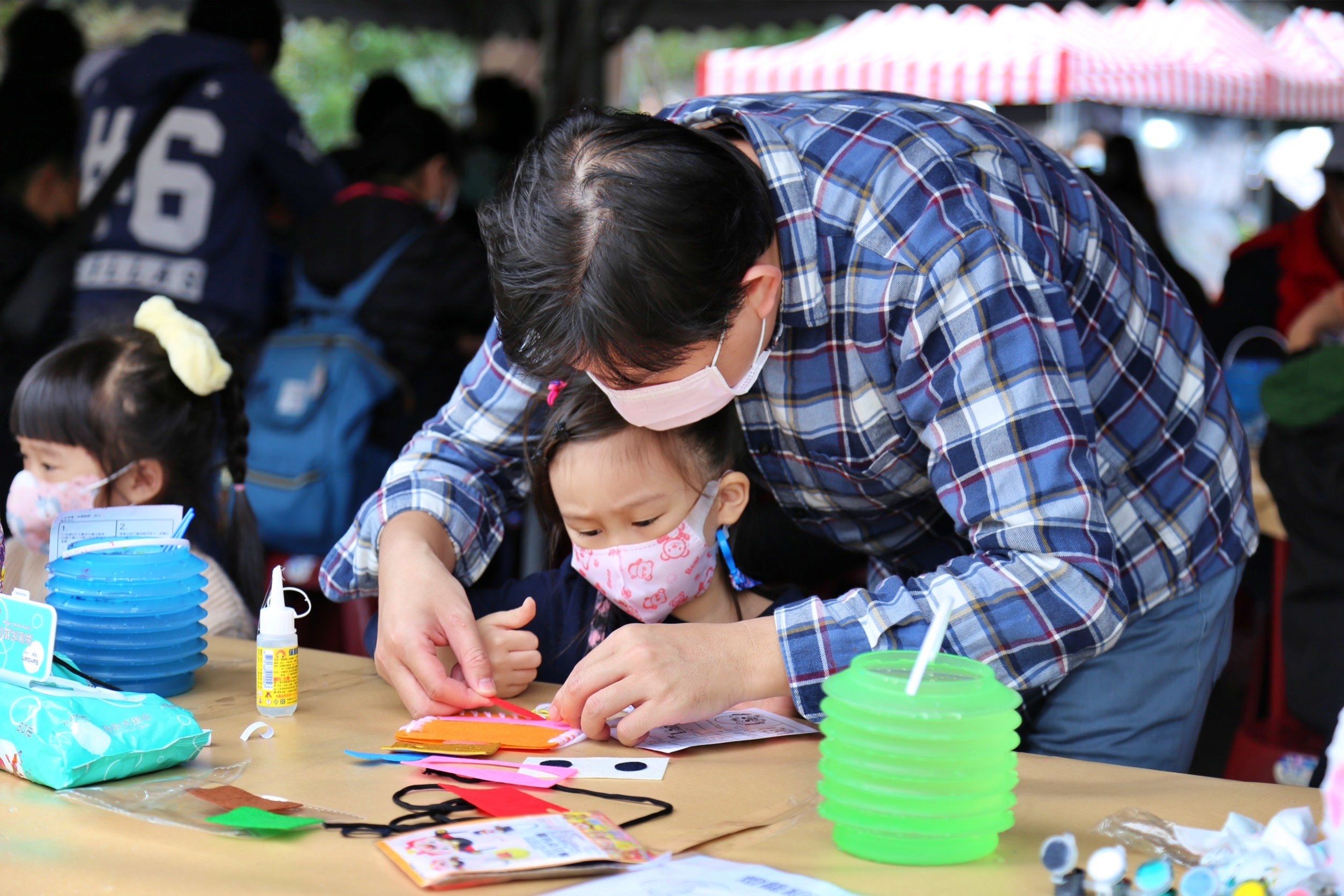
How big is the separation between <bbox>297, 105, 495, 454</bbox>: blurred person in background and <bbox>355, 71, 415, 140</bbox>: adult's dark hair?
427 mm

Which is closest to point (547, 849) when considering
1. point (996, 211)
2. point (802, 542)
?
point (996, 211)

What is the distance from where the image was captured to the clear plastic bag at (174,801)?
1.08 m

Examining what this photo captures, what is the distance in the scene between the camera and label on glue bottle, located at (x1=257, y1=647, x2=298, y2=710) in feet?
4.71

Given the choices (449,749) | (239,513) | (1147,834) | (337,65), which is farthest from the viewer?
(337,65)

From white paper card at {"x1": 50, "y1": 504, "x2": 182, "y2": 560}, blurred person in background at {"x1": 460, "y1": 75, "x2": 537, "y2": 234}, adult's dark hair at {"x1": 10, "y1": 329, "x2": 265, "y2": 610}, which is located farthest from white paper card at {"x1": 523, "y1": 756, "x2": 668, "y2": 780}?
blurred person in background at {"x1": 460, "y1": 75, "x2": 537, "y2": 234}

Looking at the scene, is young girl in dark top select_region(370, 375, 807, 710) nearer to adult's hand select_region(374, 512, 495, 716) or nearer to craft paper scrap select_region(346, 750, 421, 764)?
adult's hand select_region(374, 512, 495, 716)

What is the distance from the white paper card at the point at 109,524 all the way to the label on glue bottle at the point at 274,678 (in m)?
0.25

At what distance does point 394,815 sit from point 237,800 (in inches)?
5.5

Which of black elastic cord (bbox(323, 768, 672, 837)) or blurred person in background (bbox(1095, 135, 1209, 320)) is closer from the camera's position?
black elastic cord (bbox(323, 768, 672, 837))

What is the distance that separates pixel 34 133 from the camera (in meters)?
3.53

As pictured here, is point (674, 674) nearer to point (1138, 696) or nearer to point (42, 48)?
point (1138, 696)

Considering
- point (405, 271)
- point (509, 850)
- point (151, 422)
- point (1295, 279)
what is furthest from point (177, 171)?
point (1295, 279)

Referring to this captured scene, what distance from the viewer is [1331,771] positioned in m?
0.85

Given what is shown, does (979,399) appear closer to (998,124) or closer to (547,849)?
(998,124)
